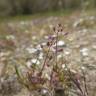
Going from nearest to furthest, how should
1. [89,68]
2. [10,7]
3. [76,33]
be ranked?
[89,68], [76,33], [10,7]

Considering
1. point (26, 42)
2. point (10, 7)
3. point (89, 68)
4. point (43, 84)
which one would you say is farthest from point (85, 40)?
point (10, 7)

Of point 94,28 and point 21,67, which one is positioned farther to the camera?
point 94,28

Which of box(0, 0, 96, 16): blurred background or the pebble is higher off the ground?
the pebble

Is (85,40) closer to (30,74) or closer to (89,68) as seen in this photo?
(89,68)

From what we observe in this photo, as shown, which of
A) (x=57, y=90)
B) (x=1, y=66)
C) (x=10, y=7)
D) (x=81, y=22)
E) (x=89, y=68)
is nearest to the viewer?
(x=57, y=90)

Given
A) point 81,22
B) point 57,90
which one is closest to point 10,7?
point 81,22

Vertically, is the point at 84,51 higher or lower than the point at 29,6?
higher

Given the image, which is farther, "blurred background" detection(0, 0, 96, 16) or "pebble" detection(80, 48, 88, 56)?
"blurred background" detection(0, 0, 96, 16)

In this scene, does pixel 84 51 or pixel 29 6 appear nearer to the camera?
pixel 84 51

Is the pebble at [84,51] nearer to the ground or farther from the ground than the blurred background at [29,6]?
farther from the ground

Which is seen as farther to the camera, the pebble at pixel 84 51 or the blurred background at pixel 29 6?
the blurred background at pixel 29 6
